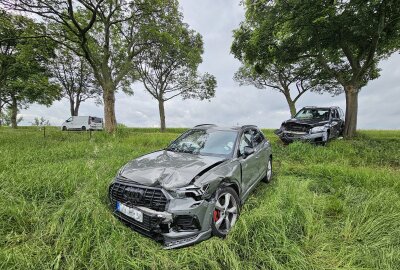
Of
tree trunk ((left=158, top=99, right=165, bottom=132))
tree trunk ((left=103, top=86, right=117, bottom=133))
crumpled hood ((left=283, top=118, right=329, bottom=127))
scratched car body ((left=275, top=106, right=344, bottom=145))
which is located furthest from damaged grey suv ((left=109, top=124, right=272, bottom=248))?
tree trunk ((left=158, top=99, right=165, bottom=132))

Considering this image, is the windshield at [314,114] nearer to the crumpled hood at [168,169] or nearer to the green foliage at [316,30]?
the green foliage at [316,30]

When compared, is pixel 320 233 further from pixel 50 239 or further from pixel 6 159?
pixel 6 159

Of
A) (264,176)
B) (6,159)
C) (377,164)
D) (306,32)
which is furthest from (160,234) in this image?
(306,32)

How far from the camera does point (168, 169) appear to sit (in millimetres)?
3531

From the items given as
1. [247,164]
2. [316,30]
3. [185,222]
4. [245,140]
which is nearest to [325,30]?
[316,30]

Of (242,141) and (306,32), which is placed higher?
(306,32)

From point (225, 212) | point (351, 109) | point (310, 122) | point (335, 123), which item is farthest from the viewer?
point (351, 109)

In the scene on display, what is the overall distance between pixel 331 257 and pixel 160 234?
7.22ft

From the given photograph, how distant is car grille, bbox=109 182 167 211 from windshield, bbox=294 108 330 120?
37.3 feet

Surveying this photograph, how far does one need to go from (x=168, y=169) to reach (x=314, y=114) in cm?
1134

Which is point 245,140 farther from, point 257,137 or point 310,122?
point 310,122

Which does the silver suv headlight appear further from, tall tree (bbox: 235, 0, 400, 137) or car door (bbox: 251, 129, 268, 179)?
car door (bbox: 251, 129, 268, 179)

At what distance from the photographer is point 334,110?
43.7ft

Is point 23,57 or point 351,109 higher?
point 23,57
